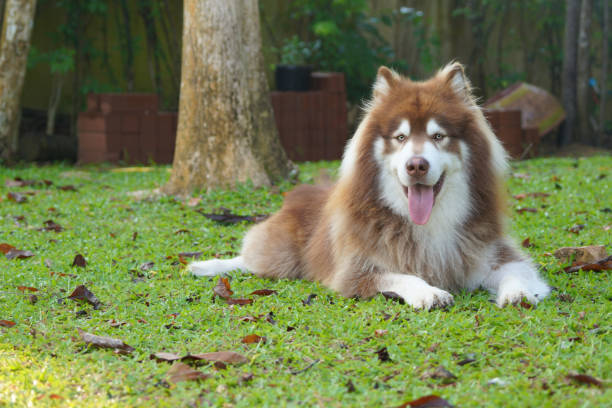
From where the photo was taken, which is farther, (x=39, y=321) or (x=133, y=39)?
(x=133, y=39)

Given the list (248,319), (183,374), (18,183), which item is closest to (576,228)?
(248,319)

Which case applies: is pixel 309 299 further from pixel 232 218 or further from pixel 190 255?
pixel 232 218

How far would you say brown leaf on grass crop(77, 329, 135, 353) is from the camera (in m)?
3.56

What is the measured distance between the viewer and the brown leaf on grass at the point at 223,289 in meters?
4.59

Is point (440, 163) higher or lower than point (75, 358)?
higher

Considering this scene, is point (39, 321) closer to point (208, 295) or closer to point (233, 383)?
point (208, 295)

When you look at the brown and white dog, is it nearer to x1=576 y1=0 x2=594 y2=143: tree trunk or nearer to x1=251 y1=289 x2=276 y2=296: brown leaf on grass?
x1=251 y1=289 x2=276 y2=296: brown leaf on grass

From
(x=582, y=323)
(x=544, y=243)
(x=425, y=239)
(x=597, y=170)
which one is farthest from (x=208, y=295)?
(x=597, y=170)

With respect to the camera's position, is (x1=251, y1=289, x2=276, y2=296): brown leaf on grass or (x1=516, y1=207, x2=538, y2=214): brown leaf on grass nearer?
(x1=251, y1=289, x2=276, y2=296): brown leaf on grass

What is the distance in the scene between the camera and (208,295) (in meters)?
4.61

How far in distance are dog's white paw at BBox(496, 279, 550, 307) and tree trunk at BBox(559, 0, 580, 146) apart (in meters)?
11.0

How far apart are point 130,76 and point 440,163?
427 inches

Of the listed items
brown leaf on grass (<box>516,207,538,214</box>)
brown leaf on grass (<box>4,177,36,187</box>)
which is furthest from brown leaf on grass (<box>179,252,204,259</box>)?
brown leaf on grass (<box>4,177,36,187</box>)

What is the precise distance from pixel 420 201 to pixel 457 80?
842 millimetres
